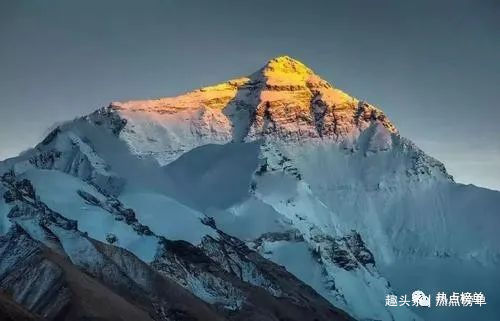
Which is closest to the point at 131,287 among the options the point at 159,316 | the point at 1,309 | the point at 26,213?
the point at 159,316

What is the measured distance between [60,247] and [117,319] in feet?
101

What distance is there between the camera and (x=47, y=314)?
167750 mm

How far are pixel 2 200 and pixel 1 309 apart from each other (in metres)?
57.3

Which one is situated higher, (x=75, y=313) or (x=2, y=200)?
(x=2, y=200)

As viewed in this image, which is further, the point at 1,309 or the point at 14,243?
the point at 14,243

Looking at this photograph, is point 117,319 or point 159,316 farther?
point 159,316

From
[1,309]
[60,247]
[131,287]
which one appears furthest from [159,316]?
[1,309]

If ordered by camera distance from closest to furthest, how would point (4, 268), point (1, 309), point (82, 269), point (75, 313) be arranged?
point (1, 309) < point (75, 313) < point (4, 268) < point (82, 269)

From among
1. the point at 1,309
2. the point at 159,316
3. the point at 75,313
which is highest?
the point at 159,316

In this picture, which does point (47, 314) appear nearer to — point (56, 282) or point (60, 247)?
point (56, 282)

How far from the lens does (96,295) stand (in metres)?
175

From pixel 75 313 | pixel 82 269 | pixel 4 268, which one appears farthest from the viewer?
pixel 82 269

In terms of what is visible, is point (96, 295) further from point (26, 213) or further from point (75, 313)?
point (26, 213)

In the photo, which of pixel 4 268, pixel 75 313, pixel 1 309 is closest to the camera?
pixel 1 309
